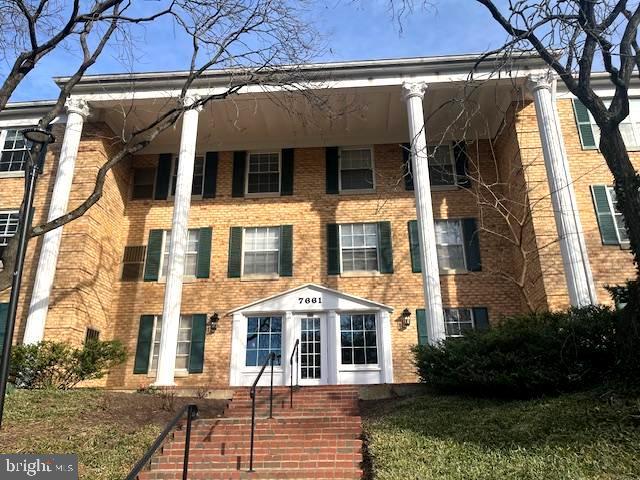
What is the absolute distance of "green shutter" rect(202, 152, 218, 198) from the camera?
16125mm

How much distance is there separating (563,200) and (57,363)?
43.1ft

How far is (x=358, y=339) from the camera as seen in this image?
1377 cm

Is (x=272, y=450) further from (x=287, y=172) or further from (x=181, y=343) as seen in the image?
(x=287, y=172)

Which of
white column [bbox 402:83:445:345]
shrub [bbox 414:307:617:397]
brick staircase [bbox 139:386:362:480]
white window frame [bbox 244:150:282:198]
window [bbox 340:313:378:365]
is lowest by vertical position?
brick staircase [bbox 139:386:362:480]

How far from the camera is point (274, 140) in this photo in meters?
16.4

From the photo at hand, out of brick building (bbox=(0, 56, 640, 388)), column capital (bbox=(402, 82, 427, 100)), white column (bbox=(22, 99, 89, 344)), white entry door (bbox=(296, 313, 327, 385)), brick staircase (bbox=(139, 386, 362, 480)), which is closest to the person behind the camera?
brick staircase (bbox=(139, 386, 362, 480))

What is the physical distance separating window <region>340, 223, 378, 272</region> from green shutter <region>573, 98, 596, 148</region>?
6686 mm

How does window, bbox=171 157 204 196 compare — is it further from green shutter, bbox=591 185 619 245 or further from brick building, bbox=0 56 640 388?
green shutter, bbox=591 185 619 245

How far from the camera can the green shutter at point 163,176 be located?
16297 mm

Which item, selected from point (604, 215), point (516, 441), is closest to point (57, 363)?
point (516, 441)

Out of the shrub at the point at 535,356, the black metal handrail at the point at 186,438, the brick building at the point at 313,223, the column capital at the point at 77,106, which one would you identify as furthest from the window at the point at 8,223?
the shrub at the point at 535,356

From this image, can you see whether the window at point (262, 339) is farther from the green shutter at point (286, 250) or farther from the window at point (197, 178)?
the window at point (197, 178)

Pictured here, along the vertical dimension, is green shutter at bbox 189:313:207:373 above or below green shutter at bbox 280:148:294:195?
below

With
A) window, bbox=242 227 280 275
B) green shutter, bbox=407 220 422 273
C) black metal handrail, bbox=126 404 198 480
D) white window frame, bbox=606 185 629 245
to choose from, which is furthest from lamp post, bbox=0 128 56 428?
white window frame, bbox=606 185 629 245
